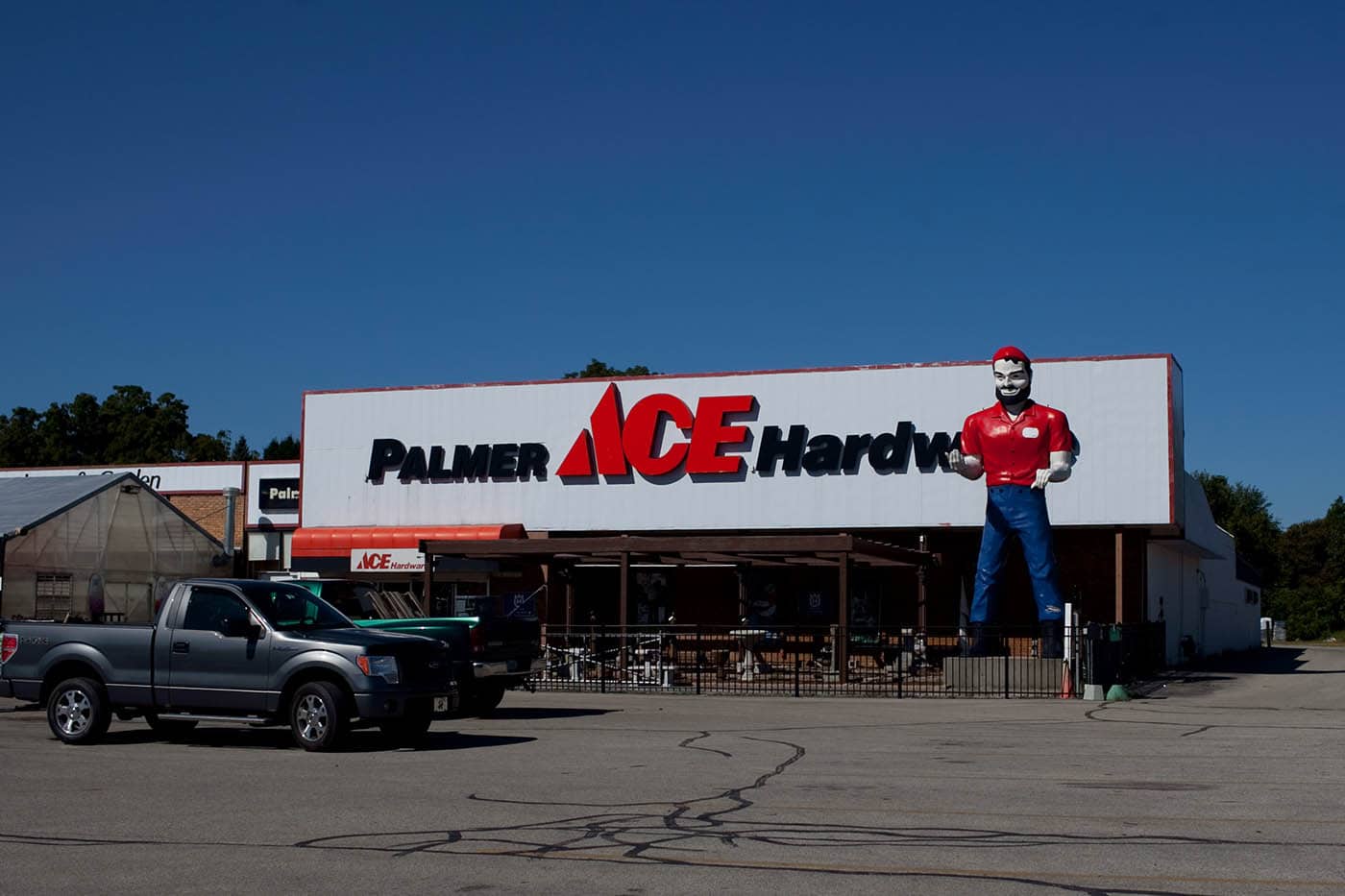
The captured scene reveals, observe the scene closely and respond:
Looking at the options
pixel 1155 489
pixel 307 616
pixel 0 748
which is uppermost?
pixel 1155 489

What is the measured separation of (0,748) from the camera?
672 inches

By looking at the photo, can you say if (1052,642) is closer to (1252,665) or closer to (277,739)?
(277,739)

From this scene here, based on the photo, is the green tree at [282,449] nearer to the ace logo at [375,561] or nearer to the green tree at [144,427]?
the green tree at [144,427]

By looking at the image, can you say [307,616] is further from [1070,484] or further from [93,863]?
[1070,484]

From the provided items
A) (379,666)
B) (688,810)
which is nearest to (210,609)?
(379,666)

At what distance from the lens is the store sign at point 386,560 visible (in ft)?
137

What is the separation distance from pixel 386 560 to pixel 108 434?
206 ft

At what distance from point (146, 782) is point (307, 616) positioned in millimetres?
4090

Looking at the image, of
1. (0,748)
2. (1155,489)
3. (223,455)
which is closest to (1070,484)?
(1155,489)

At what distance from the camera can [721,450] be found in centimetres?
4019

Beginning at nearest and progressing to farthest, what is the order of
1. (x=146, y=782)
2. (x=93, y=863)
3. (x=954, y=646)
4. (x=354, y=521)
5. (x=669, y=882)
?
(x=669, y=882), (x=93, y=863), (x=146, y=782), (x=954, y=646), (x=354, y=521)

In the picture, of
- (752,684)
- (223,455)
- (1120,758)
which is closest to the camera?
(1120,758)

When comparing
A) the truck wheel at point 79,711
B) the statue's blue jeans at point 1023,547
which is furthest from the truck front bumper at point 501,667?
the statue's blue jeans at point 1023,547

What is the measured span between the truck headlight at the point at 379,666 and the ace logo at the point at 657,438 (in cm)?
2377
